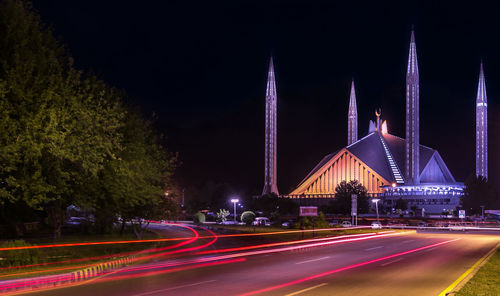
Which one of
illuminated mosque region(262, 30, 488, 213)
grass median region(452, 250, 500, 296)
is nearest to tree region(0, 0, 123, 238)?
grass median region(452, 250, 500, 296)

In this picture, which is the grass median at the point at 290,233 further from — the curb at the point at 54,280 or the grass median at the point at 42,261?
the curb at the point at 54,280

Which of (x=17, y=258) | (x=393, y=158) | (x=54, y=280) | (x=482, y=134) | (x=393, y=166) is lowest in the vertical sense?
(x=54, y=280)

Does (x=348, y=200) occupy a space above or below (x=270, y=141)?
below

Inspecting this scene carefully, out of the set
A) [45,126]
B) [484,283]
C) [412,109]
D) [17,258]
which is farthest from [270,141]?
[484,283]

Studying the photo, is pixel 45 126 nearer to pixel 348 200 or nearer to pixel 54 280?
pixel 54 280

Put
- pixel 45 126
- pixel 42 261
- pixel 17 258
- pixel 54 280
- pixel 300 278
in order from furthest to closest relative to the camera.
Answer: pixel 45 126, pixel 42 261, pixel 17 258, pixel 300 278, pixel 54 280

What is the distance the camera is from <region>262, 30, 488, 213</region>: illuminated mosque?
4141 inches

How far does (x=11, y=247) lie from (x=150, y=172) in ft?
28.4

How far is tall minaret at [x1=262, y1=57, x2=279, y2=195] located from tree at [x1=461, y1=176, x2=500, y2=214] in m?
44.1

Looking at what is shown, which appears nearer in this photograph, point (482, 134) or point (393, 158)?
point (482, 134)

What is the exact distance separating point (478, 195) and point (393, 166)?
116ft

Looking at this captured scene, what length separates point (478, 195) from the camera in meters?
91.8

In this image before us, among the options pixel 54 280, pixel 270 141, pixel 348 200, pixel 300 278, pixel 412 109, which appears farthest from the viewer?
pixel 270 141

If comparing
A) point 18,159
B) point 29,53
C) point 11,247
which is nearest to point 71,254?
point 11,247
